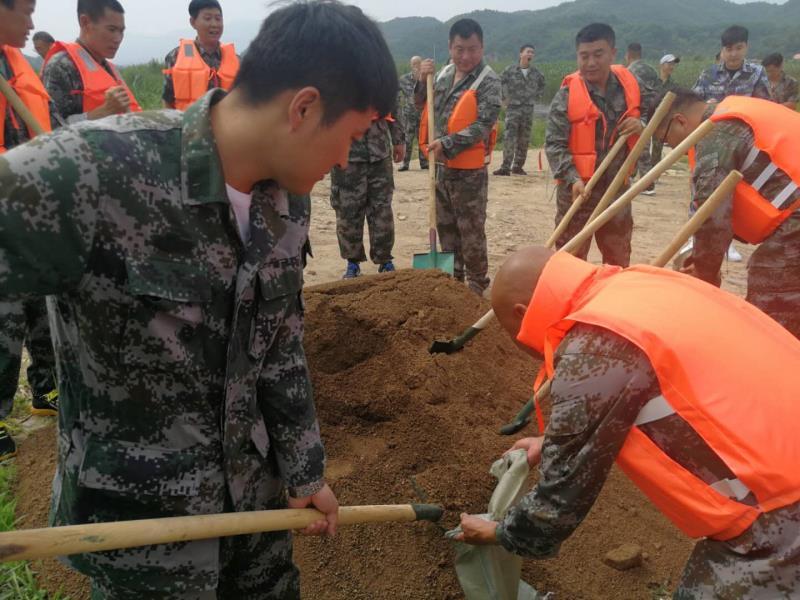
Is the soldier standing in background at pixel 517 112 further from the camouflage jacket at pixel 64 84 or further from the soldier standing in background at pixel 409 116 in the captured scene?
the camouflage jacket at pixel 64 84

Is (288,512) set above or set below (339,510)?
above

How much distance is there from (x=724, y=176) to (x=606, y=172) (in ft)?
6.72

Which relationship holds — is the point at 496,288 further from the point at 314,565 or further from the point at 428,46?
the point at 428,46

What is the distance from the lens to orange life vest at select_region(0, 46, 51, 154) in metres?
3.28

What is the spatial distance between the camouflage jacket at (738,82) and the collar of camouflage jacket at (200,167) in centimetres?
703

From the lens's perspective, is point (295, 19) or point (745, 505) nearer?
point (295, 19)

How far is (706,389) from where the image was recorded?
128 cm

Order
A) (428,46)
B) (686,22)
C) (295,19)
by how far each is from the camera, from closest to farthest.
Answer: (295,19) → (428,46) → (686,22)

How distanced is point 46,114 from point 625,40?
88.7m

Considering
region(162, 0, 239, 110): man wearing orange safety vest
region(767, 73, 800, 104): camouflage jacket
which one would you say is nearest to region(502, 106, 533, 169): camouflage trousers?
region(767, 73, 800, 104): camouflage jacket

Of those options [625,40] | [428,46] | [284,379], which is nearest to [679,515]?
[284,379]

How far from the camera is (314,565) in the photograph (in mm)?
2287

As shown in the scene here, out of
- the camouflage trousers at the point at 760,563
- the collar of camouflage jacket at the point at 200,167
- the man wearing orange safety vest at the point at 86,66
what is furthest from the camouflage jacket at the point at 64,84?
the camouflage trousers at the point at 760,563

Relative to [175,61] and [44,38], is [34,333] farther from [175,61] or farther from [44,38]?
[44,38]
